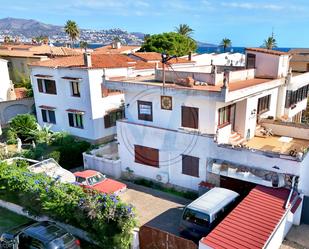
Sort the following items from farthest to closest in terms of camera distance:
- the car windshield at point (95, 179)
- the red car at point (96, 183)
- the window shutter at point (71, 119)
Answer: the window shutter at point (71, 119) → the car windshield at point (95, 179) → the red car at point (96, 183)

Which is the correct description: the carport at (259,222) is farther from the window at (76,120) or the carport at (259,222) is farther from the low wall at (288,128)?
the window at (76,120)

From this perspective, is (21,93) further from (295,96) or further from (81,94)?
(295,96)

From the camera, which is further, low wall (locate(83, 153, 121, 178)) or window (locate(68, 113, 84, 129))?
window (locate(68, 113, 84, 129))

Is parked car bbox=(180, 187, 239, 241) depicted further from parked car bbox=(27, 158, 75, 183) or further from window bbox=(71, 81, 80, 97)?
window bbox=(71, 81, 80, 97)

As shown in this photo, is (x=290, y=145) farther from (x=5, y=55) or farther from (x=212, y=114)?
(x=5, y=55)

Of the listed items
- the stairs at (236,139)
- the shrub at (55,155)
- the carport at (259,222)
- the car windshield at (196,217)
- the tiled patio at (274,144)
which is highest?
the stairs at (236,139)

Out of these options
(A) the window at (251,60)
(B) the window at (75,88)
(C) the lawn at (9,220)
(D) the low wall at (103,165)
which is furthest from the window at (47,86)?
(A) the window at (251,60)

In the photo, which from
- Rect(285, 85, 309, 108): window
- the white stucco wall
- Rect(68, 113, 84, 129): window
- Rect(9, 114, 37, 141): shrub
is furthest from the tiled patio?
the white stucco wall
